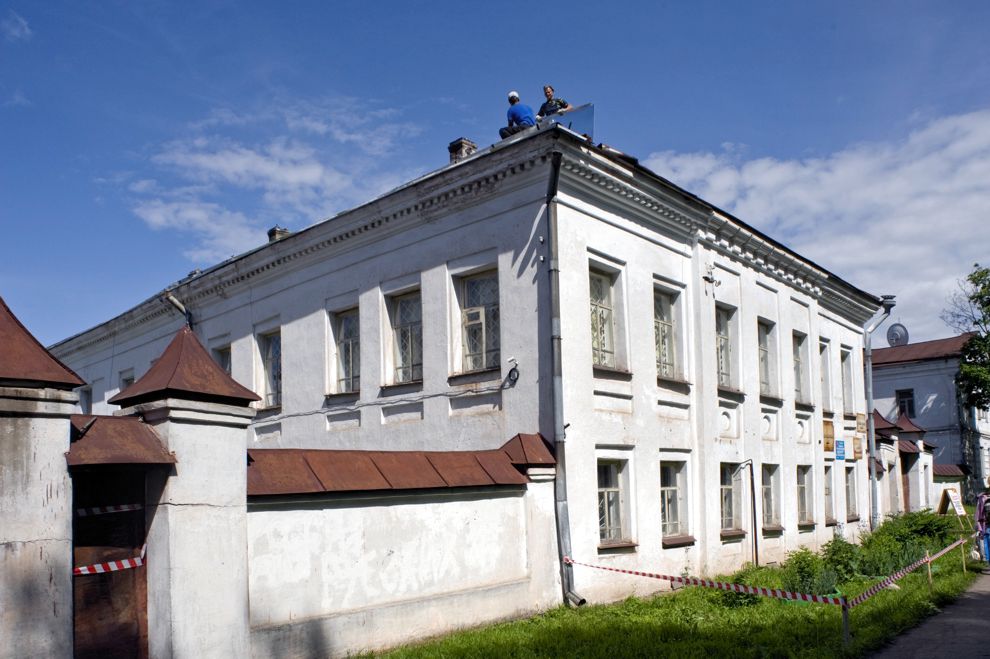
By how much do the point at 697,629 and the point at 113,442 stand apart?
21.6ft

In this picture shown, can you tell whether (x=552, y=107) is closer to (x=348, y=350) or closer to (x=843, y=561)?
(x=348, y=350)

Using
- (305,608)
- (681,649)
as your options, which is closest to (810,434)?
(681,649)

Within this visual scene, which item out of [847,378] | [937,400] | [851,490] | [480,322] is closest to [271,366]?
[480,322]

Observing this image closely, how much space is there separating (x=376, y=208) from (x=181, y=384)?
7.57 metres

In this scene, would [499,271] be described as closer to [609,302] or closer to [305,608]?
[609,302]

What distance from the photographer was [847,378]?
76.8ft

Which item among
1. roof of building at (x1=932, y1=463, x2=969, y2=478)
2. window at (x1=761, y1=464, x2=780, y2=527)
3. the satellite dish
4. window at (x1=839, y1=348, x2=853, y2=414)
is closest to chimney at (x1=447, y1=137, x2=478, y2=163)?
window at (x1=761, y1=464, x2=780, y2=527)

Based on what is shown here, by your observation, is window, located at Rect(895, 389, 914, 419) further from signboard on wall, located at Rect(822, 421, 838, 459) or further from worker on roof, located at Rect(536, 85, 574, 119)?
worker on roof, located at Rect(536, 85, 574, 119)

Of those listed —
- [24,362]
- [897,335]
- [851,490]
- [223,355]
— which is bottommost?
[851,490]

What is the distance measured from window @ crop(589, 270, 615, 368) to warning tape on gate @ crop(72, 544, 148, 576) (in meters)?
7.50

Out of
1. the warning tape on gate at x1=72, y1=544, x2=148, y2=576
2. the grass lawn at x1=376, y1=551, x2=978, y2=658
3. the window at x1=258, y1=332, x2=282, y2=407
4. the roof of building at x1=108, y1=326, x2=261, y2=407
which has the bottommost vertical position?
the grass lawn at x1=376, y1=551, x2=978, y2=658

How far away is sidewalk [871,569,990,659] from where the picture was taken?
Result: 912 centimetres

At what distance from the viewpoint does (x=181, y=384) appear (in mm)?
6883

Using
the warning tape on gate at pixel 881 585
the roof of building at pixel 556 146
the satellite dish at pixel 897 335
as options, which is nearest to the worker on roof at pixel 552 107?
the roof of building at pixel 556 146
